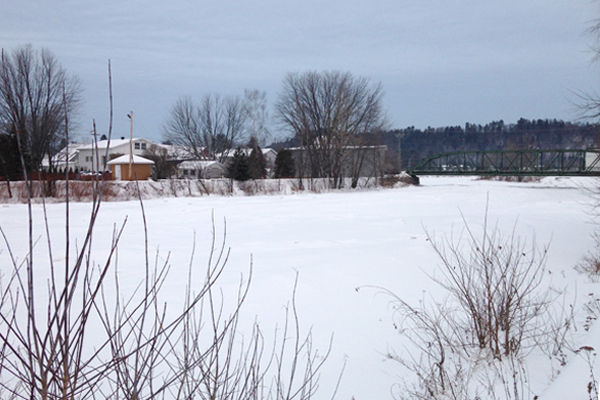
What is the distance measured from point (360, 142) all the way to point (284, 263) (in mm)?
26576

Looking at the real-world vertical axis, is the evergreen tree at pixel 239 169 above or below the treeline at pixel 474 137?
below

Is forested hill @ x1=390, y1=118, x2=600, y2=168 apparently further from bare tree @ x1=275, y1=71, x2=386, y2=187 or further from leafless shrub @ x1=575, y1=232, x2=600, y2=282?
leafless shrub @ x1=575, y1=232, x2=600, y2=282

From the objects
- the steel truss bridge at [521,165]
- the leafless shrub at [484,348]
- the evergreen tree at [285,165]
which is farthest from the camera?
the evergreen tree at [285,165]

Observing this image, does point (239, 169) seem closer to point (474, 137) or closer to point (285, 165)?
point (285, 165)

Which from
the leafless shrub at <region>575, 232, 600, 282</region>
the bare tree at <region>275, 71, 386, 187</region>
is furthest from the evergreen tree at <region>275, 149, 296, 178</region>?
the leafless shrub at <region>575, 232, 600, 282</region>

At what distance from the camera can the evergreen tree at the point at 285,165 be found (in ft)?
138

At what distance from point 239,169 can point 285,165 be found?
12.5 meters

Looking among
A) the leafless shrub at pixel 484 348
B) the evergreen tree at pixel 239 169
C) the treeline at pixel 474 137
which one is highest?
the treeline at pixel 474 137

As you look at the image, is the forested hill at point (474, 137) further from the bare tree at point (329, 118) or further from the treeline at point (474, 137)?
the bare tree at point (329, 118)

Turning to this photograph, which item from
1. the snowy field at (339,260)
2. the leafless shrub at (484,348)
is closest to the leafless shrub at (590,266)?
the snowy field at (339,260)

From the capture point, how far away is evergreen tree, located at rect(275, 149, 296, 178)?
42.0 metres

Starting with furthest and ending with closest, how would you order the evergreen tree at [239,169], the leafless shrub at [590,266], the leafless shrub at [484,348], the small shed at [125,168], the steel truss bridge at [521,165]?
1. the small shed at [125,168]
2. the steel truss bridge at [521,165]
3. the evergreen tree at [239,169]
4. the leafless shrub at [590,266]
5. the leafless shrub at [484,348]

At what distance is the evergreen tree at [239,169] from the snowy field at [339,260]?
1102 cm

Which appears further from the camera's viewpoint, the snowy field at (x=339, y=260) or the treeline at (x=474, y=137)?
the treeline at (x=474, y=137)
